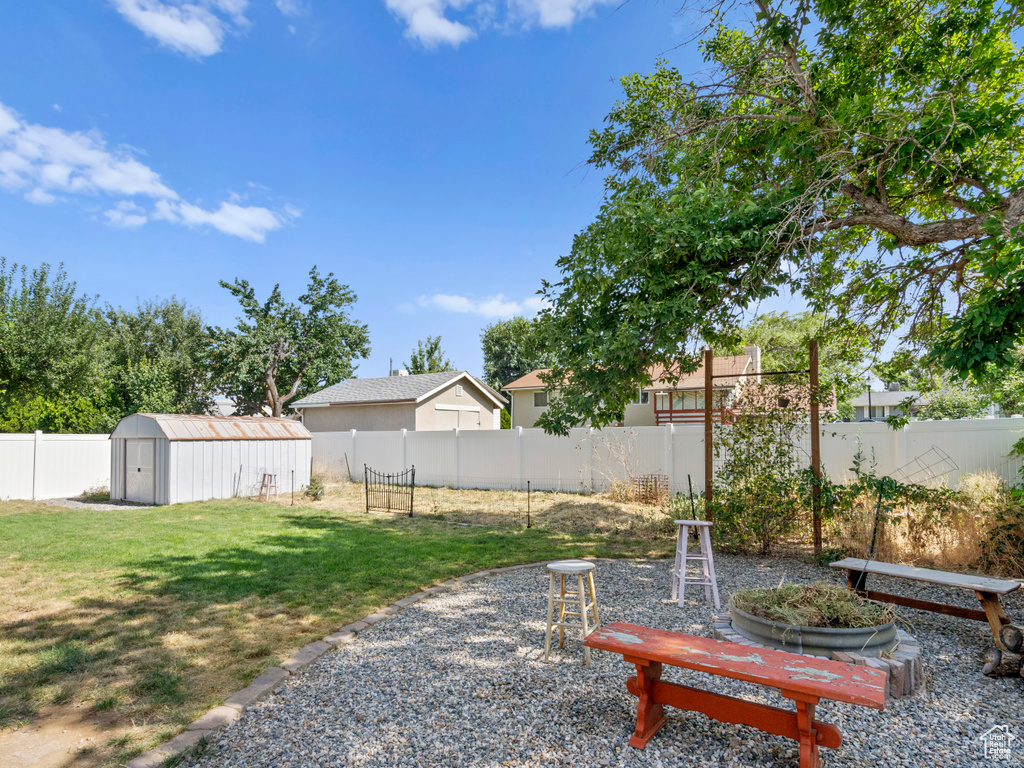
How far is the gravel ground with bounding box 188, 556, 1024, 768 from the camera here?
2586mm

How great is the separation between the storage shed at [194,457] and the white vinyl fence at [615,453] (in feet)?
8.78

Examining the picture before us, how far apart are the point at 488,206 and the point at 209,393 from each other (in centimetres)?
2281

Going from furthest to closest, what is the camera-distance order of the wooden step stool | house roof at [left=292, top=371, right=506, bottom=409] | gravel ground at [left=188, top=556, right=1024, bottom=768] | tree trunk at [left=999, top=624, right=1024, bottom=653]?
house roof at [left=292, top=371, right=506, bottom=409] < the wooden step stool < tree trunk at [left=999, top=624, right=1024, bottom=653] < gravel ground at [left=188, top=556, right=1024, bottom=768]

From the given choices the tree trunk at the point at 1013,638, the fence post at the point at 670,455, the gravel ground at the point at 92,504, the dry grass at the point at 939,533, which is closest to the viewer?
the tree trunk at the point at 1013,638

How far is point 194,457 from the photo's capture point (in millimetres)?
13344

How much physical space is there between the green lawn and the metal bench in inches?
114

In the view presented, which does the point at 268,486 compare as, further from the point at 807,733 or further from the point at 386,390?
the point at 807,733

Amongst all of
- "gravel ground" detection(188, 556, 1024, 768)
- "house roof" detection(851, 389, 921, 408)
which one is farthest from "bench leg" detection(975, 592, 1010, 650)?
"house roof" detection(851, 389, 921, 408)

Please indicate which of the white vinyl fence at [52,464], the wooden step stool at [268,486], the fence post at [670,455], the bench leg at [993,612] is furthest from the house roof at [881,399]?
Answer: the white vinyl fence at [52,464]

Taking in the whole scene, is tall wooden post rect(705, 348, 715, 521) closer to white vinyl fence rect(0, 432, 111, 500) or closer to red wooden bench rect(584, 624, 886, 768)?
red wooden bench rect(584, 624, 886, 768)

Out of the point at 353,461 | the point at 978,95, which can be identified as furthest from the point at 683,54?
the point at 353,461

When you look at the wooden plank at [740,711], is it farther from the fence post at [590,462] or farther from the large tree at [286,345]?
the large tree at [286,345]

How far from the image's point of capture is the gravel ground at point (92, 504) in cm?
1257

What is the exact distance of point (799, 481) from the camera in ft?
23.1
